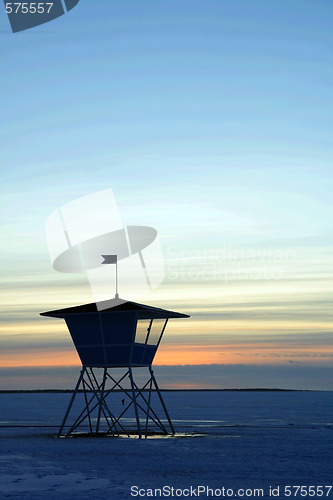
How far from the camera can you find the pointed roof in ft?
147

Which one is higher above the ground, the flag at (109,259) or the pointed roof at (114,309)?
the flag at (109,259)

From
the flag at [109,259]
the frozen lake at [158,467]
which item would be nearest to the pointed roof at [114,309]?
the flag at [109,259]

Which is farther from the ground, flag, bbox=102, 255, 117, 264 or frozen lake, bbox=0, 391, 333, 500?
flag, bbox=102, 255, 117, 264

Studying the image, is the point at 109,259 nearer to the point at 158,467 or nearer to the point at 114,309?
the point at 114,309

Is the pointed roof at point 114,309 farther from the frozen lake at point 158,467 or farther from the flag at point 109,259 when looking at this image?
the frozen lake at point 158,467

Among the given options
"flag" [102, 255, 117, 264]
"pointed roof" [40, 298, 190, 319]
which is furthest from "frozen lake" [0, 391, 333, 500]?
"flag" [102, 255, 117, 264]

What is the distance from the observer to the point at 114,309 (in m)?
44.9

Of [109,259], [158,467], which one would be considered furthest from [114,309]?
[158,467]

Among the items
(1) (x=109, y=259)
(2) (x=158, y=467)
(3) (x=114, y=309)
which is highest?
(1) (x=109, y=259)

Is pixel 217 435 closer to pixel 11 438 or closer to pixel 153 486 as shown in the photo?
pixel 11 438

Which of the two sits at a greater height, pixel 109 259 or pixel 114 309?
pixel 109 259

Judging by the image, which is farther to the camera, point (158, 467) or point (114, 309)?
point (114, 309)

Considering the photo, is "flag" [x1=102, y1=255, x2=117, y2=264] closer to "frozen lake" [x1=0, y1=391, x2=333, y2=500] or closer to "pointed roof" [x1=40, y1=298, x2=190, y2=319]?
"pointed roof" [x1=40, y1=298, x2=190, y2=319]

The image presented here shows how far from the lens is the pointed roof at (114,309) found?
147ft
